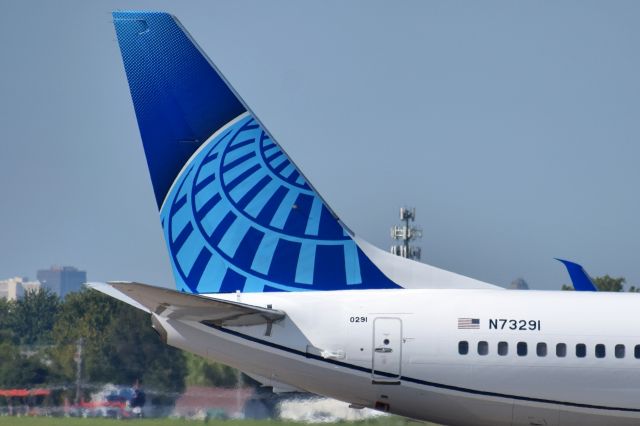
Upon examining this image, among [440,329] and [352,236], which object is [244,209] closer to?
[352,236]

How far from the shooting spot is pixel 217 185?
79.5ft

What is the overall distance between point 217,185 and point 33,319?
1082 inches

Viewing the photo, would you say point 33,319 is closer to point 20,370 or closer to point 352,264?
point 20,370

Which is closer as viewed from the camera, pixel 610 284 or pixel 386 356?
pixel 386 356

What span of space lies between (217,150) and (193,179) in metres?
0.65

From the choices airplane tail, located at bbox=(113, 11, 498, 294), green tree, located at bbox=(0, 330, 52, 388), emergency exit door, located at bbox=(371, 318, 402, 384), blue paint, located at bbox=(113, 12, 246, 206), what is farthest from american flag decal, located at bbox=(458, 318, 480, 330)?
green tree, located at bbox=(0, 330, 52, 388)

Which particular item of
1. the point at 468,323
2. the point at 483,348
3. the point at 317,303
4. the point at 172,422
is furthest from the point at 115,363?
the point at 483,348

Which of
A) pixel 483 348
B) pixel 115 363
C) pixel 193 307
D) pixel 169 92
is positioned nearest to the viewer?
pixel 193 307

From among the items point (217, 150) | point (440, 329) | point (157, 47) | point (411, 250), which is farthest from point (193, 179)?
point (411, 250)

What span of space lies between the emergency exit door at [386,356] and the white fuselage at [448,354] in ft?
0.05

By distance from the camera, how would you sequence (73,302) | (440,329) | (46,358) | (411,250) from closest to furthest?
(440,329) → (46,358) → (73,302) → (411,250)

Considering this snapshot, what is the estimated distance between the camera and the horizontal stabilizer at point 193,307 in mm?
21812

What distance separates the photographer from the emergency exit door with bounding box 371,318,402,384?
75.2 ft

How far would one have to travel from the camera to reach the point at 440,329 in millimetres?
23062
